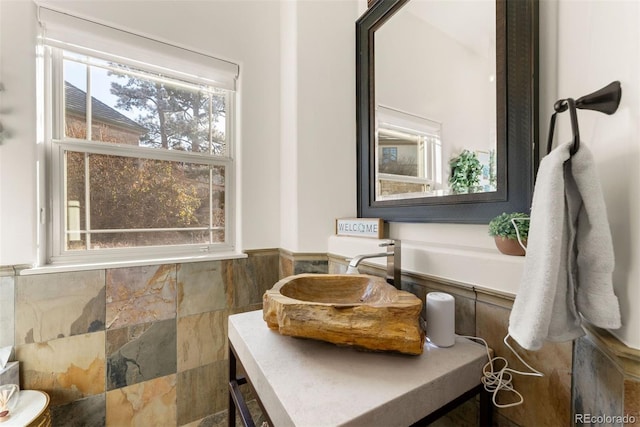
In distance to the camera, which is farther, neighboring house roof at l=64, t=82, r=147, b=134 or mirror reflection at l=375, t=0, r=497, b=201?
neighboring house roof at l=64, t=82, r=147, b=134

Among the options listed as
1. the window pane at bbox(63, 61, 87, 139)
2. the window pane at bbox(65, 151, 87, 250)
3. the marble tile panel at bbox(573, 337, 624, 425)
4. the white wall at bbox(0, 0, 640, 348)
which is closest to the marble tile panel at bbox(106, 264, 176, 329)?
the window pane at bbox(65, 151, 87, 250)

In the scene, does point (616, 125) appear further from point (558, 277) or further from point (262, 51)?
point (262, 51)

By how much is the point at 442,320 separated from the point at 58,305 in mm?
1482

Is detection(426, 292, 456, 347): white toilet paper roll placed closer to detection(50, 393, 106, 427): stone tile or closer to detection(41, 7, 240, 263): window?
detection(41, 7, 240, 263): window

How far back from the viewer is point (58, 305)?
106 centimetres

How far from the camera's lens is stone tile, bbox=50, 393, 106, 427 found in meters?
1.05

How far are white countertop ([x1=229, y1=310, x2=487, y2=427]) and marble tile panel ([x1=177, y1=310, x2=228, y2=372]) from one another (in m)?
0.65

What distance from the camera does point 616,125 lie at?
0.47 metres

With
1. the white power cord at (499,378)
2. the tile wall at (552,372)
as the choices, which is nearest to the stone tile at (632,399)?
the tile wall at (552,372)

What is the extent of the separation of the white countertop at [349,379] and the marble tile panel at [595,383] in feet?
0.63

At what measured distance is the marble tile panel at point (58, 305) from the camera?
1.01 m

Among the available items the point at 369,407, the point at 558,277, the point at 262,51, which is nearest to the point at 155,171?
the point at 262,51

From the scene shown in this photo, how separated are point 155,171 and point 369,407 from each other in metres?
1.39

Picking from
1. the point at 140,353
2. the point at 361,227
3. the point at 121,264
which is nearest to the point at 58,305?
the point at 121,264
